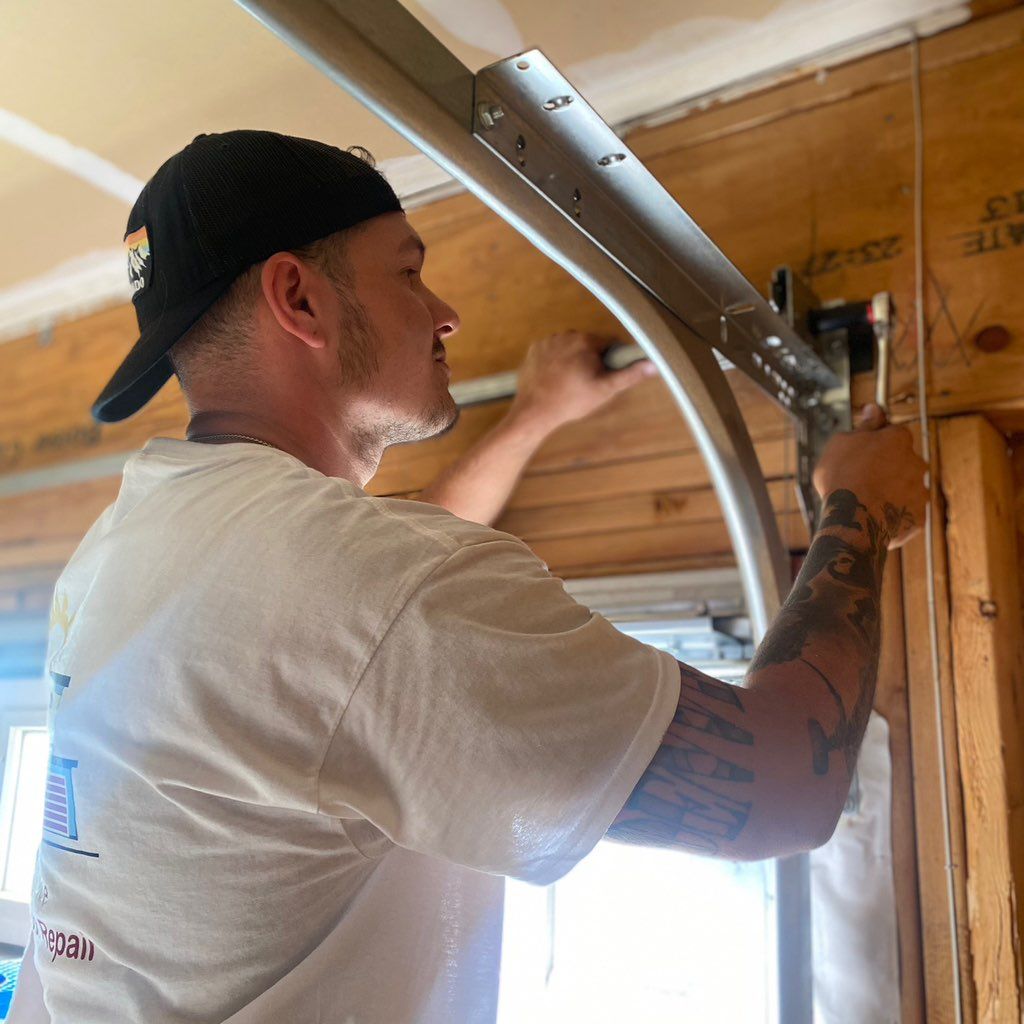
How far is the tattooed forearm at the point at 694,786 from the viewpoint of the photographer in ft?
2.03

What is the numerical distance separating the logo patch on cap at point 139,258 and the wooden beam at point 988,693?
35.8 inches

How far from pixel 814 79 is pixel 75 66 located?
3.52 ft

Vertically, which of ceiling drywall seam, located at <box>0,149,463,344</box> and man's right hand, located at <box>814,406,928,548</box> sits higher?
ceiling drywall seam, located at <box>0,149,463,344</box>

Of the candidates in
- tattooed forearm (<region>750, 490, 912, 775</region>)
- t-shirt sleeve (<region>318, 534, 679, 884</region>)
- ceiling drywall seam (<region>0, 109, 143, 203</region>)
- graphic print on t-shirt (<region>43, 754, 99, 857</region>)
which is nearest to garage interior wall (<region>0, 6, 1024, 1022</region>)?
tattooed forearm (<region>750, 490, 912, 775</region>)

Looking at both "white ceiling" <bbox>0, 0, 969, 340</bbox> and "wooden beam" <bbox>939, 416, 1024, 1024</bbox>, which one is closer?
"wooden beam" <bbox>939, 416, 1024, 1024</bbox>

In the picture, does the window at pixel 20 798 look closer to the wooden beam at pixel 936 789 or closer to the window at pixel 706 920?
the window at pixel 706 920

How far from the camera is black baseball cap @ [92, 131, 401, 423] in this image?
2.74 feet

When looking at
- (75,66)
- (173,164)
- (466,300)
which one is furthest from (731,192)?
(75,66)

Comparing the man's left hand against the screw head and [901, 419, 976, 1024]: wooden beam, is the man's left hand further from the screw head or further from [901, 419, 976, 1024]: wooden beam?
the screw head

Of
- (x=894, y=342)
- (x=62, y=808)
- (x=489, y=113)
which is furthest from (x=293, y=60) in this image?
(x=62, y=808)

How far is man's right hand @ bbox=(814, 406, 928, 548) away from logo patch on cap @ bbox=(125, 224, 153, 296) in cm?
66

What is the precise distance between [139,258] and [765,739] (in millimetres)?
679

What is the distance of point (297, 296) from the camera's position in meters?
0.84

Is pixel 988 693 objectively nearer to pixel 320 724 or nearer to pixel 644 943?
pixel 644 943
